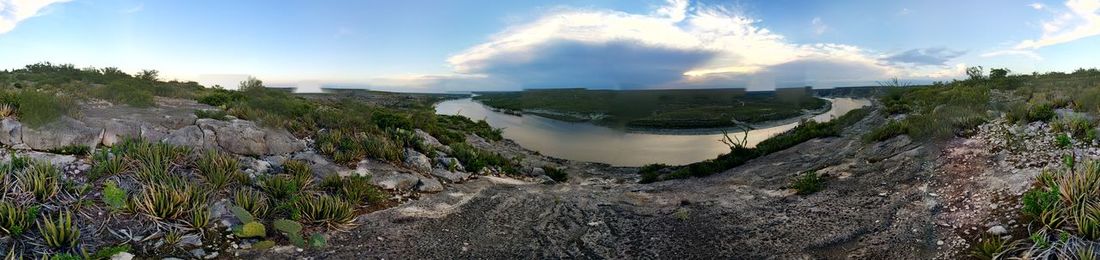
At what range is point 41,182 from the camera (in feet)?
24.3

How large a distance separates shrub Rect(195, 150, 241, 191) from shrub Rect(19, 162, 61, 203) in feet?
6.58

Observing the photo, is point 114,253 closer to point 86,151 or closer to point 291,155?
point 86,151

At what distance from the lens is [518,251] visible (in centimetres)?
815

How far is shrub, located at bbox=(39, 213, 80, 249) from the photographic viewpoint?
6309 millimetres

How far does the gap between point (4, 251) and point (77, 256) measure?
40.9 inches

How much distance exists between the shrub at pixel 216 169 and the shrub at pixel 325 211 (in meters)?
1.62

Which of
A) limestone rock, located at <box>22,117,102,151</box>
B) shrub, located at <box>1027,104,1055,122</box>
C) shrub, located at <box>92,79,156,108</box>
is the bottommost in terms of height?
limestone rock, located at <box>22,117,102,151</box>

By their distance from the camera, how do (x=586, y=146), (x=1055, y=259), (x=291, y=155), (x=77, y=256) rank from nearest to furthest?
(x=1055, y=259)
(x=77, y=256)
(x=291, y=155)
(x=586, y=146)

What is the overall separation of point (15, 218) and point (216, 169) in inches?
124

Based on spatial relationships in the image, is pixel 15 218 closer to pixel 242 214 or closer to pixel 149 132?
pixel 242 214

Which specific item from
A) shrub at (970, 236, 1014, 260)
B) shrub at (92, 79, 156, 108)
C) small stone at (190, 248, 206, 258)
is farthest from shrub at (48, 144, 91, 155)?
shrub at (970, 236, 1014, 260)

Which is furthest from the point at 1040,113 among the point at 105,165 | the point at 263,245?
the point at 105,165

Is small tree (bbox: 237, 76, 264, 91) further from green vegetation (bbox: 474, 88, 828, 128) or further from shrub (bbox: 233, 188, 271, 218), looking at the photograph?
green vegetation (bbox: 474, 88, 828, 128)

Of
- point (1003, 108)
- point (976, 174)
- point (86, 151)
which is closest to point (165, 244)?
point (86, 151)
